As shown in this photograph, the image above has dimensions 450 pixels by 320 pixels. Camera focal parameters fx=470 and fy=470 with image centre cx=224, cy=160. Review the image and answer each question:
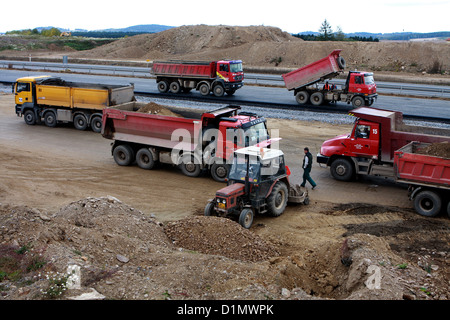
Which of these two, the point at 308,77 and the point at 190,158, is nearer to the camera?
the point at 190,158

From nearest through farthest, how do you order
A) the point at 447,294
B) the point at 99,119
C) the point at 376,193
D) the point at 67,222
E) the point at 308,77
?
the point at 447,294 → the point at 67,222 → the point at 376,193 → the point at 99,119 → the point at 308,77

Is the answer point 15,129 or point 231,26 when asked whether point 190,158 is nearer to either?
point 15,129

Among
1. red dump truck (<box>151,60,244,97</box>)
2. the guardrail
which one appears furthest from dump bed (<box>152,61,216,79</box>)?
the guardrail

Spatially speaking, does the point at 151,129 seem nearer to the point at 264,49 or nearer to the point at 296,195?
the point at 296,195

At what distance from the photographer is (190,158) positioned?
16234mm

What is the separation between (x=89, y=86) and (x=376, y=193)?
1589cm

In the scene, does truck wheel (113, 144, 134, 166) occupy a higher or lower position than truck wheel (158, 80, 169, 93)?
lower

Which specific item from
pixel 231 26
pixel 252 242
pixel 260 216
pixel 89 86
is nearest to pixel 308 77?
pixel 89 86

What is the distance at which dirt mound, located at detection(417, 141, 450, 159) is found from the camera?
13086 millimetres

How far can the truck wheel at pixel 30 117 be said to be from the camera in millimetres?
24672

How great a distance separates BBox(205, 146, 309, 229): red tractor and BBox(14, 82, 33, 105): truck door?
54.0 feet

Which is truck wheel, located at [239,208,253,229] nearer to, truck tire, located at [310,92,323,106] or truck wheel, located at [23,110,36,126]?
truck wheel, located at [23,110,36,126]

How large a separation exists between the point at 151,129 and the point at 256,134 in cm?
386

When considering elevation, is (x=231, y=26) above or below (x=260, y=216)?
above
